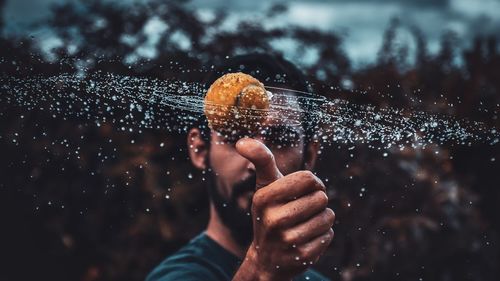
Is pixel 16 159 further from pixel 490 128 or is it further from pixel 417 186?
pixel 490 128

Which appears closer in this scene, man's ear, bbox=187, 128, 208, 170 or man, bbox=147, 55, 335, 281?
man, bbox=147, 55, 335, 281

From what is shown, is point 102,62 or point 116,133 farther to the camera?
point 116,133

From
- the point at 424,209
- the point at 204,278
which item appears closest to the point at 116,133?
the point at 204,278

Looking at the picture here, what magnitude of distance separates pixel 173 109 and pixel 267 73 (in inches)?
11.9

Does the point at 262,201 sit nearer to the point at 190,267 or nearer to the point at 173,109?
the point at 190,267

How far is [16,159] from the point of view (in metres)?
2.62

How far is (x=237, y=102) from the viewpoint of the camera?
3.89 feet

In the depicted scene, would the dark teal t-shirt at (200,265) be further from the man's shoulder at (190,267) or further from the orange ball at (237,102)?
the orange ball at (237,102)

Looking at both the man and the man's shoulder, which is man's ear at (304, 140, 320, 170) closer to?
the man

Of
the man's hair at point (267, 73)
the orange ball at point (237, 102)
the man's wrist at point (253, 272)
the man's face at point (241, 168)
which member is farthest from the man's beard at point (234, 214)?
the man's wrist at point (253, 272)

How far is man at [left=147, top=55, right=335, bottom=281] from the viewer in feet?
3.37

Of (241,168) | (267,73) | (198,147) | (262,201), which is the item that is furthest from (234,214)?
(262,201)

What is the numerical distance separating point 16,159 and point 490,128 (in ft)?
7.89

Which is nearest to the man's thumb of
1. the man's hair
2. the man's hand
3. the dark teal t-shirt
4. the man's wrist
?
the man's hand
